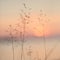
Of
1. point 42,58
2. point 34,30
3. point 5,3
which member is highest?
point 5,3

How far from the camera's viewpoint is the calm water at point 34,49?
56.2 inches

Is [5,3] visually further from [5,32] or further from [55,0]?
[55,0]

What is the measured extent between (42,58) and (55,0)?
544 mm

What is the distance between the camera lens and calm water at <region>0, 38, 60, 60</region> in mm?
1427

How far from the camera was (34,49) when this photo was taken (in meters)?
1.43

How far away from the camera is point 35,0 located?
4.77 feet

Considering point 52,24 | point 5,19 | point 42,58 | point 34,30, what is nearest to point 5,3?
point 5,19

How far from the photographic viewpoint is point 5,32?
1439 millimetres

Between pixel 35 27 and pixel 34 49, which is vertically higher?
pixel 35 27

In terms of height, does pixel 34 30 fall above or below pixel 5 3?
below

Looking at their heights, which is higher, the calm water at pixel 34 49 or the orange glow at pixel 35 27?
the orange glow at pixel 35 27

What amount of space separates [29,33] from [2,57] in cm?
33

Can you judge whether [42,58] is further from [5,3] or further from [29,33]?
[5,3]

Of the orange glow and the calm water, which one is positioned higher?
the orange glow
